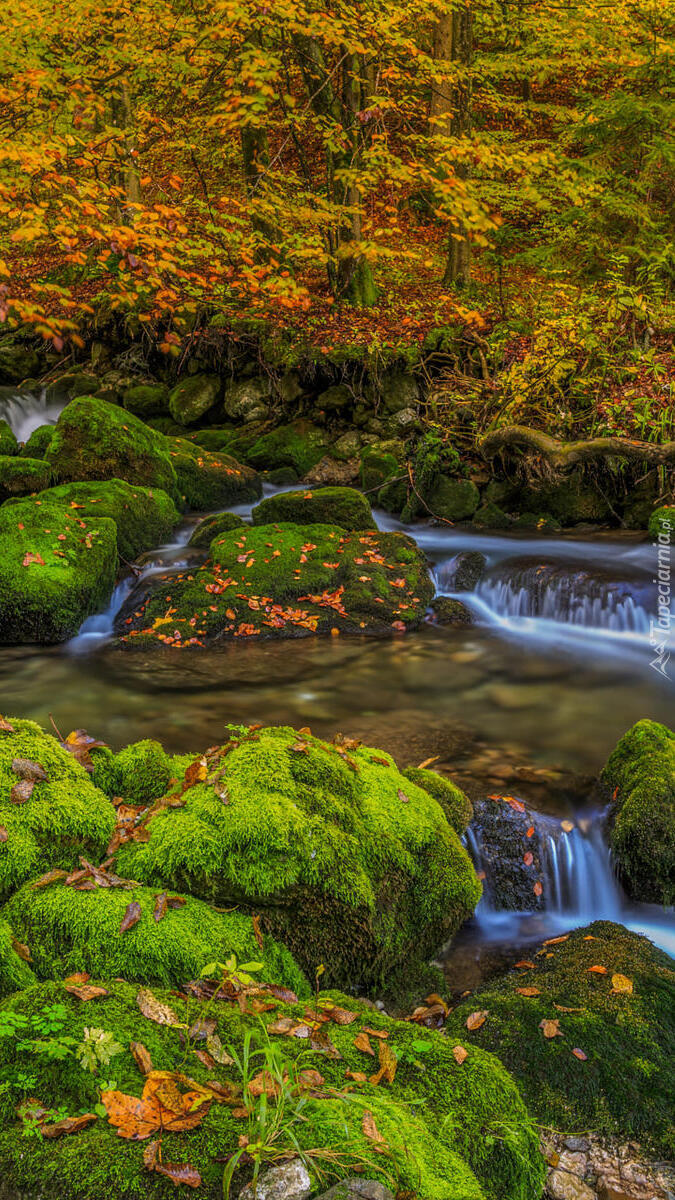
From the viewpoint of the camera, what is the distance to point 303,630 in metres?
8.86

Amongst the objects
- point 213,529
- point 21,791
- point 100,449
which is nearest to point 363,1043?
point 21,791

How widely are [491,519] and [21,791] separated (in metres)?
9.19

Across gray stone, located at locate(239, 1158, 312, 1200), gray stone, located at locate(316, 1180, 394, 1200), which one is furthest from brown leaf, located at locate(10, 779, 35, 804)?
gray stone, located at locate(316, 1180, 394, 1200)

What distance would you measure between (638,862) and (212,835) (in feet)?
8.81

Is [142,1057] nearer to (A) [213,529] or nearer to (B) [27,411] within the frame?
(A) [213,529]

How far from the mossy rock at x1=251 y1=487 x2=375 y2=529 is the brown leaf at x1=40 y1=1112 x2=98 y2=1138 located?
8.72 metres

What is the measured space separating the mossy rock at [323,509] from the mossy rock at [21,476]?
2958mm

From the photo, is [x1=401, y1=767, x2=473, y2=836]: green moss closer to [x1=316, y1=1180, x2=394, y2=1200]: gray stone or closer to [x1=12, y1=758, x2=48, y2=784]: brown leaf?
[x1=12, y1=758, x2=48, y2=784]: brown leaf

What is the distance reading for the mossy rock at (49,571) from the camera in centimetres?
848

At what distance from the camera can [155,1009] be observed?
2391 mm

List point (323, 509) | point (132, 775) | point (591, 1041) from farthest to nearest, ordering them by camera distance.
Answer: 1. point (323, 509)
2. point (132, 775)
3. point (591, 1041)

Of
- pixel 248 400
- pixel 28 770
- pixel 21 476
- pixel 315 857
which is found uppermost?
pixel 248 400

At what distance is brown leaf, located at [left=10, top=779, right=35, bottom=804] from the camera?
10.8ft

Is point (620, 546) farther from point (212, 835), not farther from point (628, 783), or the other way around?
point (212, 835)
